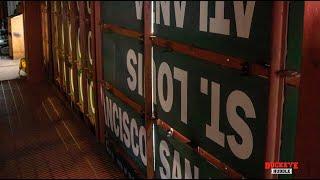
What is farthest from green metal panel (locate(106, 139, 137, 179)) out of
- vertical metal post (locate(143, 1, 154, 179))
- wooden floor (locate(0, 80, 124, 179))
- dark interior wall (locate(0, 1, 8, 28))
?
dark interior wall (locate(0, 1, 8, 28))

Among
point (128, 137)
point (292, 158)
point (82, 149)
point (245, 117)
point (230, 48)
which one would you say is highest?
point (230, 48)

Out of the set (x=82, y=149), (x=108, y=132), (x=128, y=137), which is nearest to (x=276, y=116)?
(x=128, y=137)

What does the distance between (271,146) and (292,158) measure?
0.12 m

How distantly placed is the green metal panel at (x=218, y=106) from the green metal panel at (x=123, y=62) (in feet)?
1.48

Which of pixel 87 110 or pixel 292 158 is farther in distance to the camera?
pixel 87 110

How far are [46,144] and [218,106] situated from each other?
11.0 ft

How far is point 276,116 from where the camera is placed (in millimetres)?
2078

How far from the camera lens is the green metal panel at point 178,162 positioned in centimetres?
279

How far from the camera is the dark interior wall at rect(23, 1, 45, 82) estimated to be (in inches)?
365

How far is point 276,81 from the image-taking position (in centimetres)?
203

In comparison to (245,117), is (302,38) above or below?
above

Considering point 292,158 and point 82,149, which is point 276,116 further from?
point 82,149

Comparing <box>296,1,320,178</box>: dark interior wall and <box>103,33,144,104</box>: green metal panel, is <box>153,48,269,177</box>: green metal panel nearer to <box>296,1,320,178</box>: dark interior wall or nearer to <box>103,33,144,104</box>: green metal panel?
<box>296,1,320,178</box>: dark interior wall

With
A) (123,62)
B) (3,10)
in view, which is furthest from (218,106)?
(3,10)
